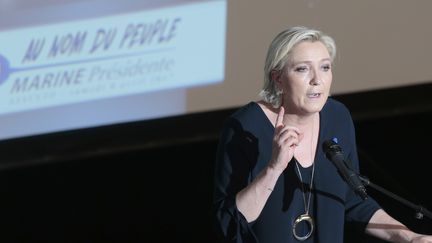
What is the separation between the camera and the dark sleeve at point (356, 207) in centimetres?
192

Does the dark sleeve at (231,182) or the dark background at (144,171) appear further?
the dark background at (144,171)

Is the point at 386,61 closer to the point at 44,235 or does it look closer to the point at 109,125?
the point at 109,125

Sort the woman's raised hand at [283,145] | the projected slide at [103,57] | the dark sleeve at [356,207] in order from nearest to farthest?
1. the woman's raised hand at [283,145]
2. the dark sleeve at [356,207]
3. the projected slide at [103,57]

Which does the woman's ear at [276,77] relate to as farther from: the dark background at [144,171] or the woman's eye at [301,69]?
the dark background at [144,171]

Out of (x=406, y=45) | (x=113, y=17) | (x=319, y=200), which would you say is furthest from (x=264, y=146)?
(x=406, y=45)

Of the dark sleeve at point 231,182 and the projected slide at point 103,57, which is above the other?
the dark sleeve at point 231,182

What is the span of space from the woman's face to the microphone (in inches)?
3.2

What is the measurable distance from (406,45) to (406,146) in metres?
0.48

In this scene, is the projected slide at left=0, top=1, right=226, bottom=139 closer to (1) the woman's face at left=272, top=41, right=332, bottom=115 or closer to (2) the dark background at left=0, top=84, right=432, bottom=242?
(2) the dark background at left=0, top=84, right=432, bottom=242

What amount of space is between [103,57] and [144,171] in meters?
0.62

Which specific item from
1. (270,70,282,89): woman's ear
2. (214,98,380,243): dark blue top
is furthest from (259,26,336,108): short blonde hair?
(214,98,380,243): dark blue top

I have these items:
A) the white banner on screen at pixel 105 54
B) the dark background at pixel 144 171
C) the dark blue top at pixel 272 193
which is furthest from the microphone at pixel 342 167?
the dark background at pixel 144 171

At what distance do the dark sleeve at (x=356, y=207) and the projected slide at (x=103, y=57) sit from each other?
1.92 m

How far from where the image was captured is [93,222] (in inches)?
156
